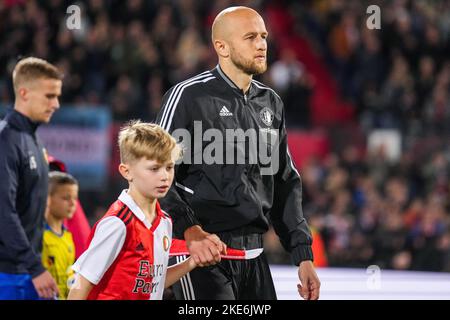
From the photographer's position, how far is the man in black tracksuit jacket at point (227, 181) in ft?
14.6

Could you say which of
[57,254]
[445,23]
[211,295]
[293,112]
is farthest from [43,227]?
[445,23]

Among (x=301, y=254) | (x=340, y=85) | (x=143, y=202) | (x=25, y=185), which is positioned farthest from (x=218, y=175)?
(x=340, y=85)

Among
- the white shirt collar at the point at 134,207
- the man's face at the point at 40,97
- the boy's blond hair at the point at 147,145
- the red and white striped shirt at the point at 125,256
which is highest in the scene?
the man's face at the point at 40,97

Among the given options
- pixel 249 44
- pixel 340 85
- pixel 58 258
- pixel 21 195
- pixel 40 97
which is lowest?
pixel 58 258

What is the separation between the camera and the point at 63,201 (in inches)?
244

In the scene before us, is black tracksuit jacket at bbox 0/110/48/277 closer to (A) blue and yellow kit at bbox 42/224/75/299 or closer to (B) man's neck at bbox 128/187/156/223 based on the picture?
(A) blue and yellow kit at bbox 42/224/75/299

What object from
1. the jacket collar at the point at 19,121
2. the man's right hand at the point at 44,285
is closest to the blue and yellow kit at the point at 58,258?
the man's right hand at the point at 44,285

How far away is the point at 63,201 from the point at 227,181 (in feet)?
6.65

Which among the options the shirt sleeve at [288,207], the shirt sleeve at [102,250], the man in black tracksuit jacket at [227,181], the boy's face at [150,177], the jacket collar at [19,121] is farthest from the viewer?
the jacket collar at [19,121]

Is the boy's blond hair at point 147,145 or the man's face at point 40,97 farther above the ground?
the man's face at point 40,97

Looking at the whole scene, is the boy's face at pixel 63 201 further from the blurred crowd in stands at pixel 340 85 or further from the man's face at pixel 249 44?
the blurred crowd in stands at pixel 340 85

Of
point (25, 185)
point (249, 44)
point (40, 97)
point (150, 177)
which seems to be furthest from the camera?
point (40, 97)

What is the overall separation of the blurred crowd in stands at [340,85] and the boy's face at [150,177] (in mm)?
6722

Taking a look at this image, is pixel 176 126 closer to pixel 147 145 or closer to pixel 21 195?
pixel 147 145
